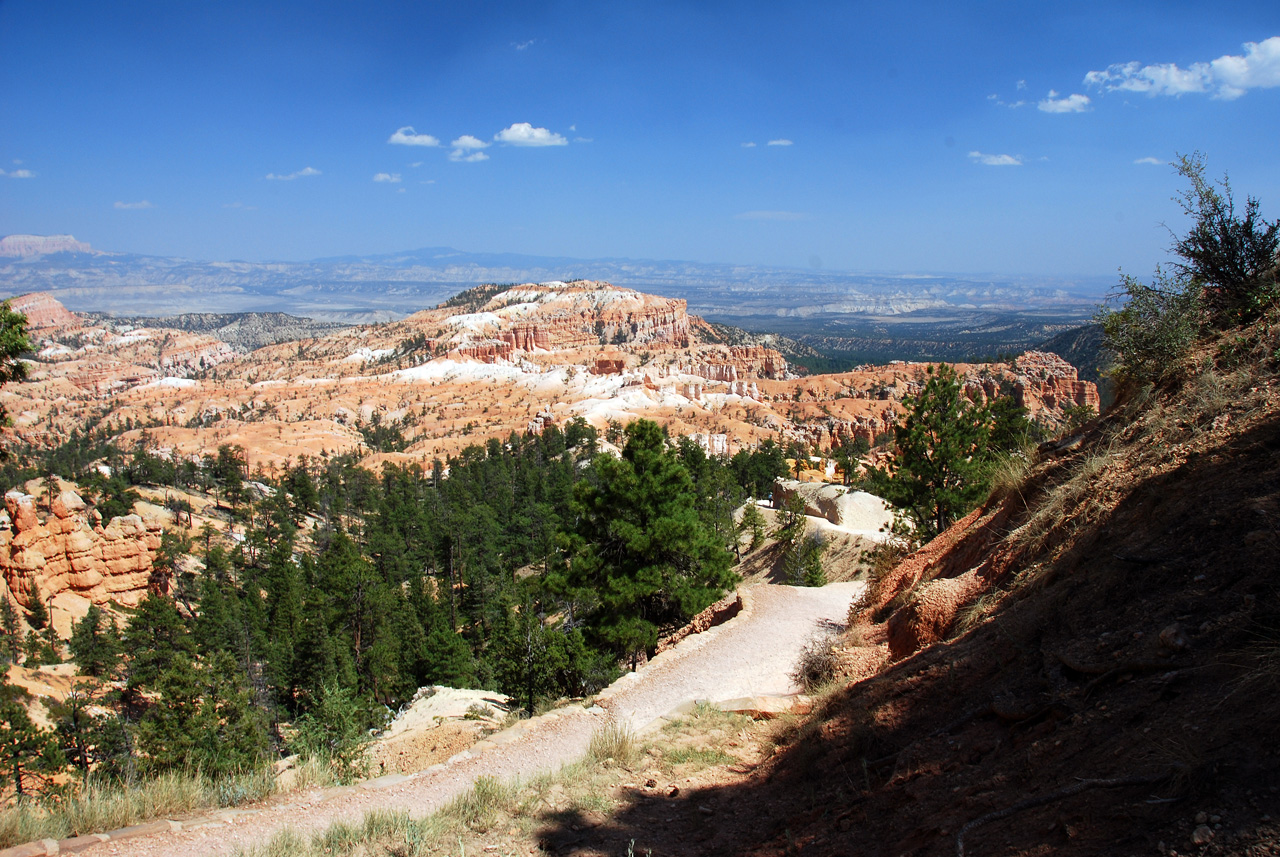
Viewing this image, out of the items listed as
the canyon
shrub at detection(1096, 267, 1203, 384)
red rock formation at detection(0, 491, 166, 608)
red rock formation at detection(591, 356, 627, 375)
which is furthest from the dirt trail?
red rock formation at detection(591, 356, 627, 375)

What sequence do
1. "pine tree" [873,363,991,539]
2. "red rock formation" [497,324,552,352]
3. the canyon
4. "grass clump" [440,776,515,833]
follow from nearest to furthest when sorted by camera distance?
"grass clump" [440,776,515,833] → "pine tree" [873,363,991,539] → the canyon → "red rock formation" [497,324,552,352]

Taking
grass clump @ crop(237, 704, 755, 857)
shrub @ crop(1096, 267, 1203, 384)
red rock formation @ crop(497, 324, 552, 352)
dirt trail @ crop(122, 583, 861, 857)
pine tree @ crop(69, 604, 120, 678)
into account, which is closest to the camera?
grass clump @ crop(237, 704, 755, 857)

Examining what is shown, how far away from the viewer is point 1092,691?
3.87m

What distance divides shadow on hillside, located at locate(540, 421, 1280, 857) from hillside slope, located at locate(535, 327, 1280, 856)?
0.04 ft

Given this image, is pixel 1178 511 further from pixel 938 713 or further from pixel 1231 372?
pixel 1231 372

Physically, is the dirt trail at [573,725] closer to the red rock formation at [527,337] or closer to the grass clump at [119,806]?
the grass clump at [119,806]

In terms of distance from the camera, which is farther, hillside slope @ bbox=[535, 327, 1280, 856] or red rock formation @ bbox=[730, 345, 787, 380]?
red rock formation @ bbox=[730, 345, 787, 380]

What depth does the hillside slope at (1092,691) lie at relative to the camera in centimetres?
282

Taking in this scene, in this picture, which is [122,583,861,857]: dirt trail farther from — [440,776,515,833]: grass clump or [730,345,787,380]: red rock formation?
[730,345,787,380]: red rock formation

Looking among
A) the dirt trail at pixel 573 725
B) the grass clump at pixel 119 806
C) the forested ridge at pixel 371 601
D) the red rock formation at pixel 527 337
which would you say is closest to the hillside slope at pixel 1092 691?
the dirt trail at pixel 573 725

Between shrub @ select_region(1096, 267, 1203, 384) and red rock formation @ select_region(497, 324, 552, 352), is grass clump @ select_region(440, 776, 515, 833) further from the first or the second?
red rock formation @ select_region(497, 324, 552, 352)

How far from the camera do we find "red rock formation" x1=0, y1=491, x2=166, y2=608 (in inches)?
1192

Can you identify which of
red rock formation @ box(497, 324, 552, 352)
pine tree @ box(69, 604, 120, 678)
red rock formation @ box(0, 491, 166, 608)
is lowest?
pine tree @ box(69, 604, 120, 678)

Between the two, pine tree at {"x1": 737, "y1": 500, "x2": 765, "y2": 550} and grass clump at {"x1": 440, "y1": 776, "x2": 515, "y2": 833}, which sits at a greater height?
grass clump at {"x1": 440, "y1": 776, "x2": 515, "y2": 833}
